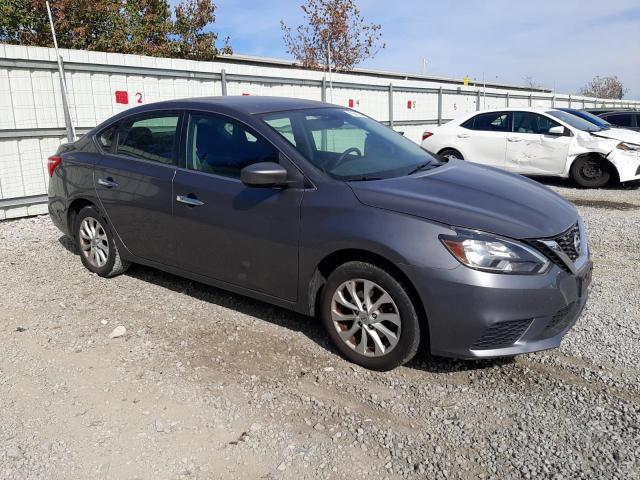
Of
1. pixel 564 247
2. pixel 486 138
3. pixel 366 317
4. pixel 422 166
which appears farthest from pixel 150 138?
pixel 486 138

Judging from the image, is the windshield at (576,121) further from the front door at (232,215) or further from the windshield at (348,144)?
the front door at (232,215)

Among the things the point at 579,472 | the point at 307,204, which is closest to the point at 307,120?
the point at 307,204

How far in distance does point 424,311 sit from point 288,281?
99cm

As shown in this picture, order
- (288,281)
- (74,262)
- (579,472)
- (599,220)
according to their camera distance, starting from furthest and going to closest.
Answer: (599,220)
(74,262)
(288,281)
(579,472)

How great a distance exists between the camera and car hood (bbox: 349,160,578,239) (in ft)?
10.5

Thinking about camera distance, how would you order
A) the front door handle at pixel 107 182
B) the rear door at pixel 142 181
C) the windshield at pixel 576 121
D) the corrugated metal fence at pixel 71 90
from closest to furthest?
the rear door at pixel 142 181 → the front door handle at pixel 107 182 → the corrugated metal fence at pixel 71 90 → the windshield at pixel 576 121

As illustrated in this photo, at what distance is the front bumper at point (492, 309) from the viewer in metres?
3.04

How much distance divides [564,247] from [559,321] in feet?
1.48

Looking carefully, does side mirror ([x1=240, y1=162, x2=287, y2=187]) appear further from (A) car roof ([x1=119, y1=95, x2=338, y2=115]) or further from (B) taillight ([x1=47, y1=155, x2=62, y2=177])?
(B) taillight ([x1=47, y1=155, x2=62, y2=177])

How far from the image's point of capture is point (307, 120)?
13.9 ft

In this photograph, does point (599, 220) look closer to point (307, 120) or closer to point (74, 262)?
point (307, 120)

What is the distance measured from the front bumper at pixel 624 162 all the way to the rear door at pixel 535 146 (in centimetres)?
79

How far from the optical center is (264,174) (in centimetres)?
358

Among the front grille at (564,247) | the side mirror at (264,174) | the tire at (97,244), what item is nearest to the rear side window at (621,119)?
the front grille at (564,247)
